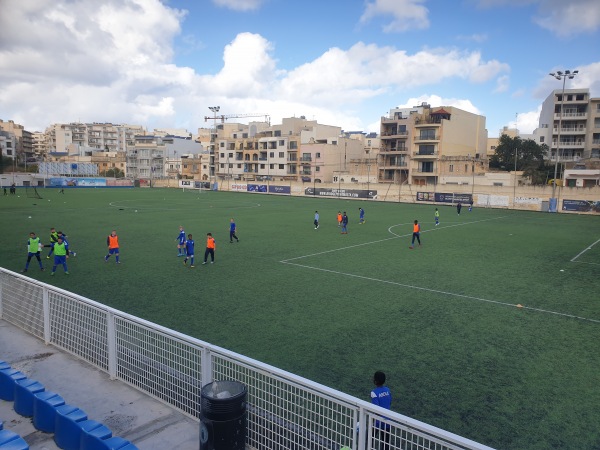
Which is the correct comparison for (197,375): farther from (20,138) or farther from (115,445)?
(20,138)

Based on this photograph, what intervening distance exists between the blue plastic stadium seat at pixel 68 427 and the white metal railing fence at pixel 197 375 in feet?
4.72

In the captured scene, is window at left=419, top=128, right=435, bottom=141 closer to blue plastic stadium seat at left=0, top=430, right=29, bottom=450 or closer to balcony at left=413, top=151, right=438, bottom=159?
balcony at left=413, top=151, right=438, bottom=159

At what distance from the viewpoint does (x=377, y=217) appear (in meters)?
42.5

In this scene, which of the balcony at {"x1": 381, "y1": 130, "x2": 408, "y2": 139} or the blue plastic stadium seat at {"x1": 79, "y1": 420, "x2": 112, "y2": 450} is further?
the balcony at {"x1": 381, "y1": 130, "x2": 408, "y2": 139}

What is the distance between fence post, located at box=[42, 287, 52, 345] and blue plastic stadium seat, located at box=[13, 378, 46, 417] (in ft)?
8.21

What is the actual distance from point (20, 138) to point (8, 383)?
531ft

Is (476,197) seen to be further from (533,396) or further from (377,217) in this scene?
(533,396)

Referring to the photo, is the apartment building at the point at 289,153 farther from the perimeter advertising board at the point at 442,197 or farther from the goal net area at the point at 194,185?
the perimeter advertising board at the point at 442,197

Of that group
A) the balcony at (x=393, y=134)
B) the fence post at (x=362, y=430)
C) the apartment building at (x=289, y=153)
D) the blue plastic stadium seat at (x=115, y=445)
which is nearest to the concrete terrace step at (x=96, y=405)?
the blue plastic stadium seat at (x=115, y=445)

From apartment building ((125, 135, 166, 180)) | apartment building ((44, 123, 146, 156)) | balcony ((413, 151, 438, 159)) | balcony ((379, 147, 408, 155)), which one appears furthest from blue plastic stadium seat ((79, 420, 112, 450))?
apartment building ((44, 123, 146, 156))

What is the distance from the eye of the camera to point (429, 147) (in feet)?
250

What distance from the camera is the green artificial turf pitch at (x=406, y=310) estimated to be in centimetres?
812

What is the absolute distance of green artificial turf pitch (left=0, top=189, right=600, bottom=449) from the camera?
8125mm

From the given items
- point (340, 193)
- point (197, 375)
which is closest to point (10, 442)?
point (197, 375)
